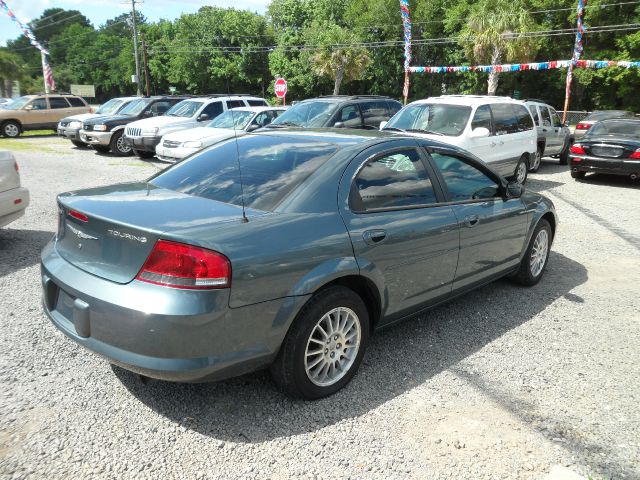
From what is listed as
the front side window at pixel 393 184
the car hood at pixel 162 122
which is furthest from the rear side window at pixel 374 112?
the front side window at pixel 393 184

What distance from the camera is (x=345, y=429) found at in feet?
9.72

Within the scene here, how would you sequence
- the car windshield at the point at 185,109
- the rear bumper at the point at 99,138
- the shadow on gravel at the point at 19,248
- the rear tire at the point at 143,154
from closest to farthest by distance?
the shadow on gravel at the point at 19,248, the rear tire at the point at 143,154, the car windshield at the point at 185,109, the rear bumper at the point at 99,138

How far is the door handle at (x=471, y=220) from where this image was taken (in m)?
4.08

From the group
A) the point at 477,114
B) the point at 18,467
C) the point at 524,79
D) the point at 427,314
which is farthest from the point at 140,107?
the point at 524,79

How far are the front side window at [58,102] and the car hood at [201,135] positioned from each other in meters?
13.0

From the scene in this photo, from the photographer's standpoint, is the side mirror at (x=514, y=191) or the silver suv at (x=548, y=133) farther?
the silver suv at (x=548, y=133)

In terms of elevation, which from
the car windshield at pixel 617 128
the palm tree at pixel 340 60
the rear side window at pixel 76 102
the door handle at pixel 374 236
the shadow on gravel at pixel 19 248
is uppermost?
the palm tree at pixel 340 60

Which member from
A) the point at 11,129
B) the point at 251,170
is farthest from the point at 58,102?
the point at 251,170

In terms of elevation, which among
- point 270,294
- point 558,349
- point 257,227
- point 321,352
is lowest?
point 558,349

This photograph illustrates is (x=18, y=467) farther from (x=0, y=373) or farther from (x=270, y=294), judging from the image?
(x=270, y=294)

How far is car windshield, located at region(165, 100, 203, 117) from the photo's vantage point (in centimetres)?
1537

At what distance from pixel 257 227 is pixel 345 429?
1248 millimetres

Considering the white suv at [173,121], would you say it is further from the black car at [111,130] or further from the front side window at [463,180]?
the front side window at [463,180]

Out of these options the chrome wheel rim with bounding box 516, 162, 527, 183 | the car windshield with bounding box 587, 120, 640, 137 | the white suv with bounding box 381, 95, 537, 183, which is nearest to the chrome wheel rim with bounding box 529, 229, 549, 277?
the white suv with bounding box 381, 95, 537, 183
